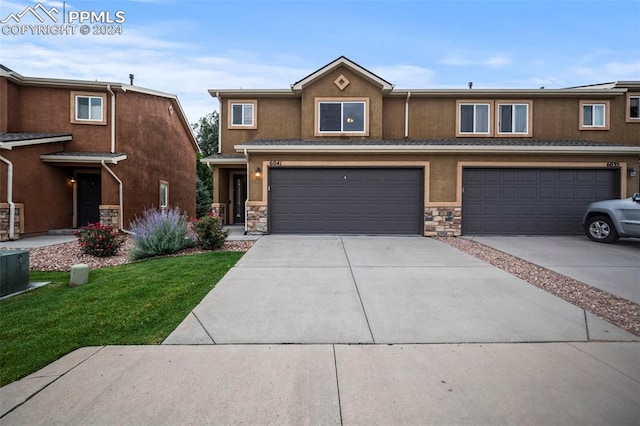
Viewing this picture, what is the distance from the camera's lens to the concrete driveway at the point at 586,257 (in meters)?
5.77

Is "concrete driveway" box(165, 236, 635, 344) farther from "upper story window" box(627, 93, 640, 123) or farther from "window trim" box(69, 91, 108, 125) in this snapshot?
"upper story window" box(627, 93, 640, 123)

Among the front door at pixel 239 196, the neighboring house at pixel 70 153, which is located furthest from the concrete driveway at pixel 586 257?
the neighboring house at pixel 70 153

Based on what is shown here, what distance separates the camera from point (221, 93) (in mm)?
13836

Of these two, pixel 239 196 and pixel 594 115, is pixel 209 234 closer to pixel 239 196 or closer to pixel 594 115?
pixel 239 196

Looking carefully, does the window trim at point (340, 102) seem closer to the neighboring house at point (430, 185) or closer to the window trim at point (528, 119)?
the neighboring house at point (430, 185)

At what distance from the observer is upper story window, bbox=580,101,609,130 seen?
13664 millimetres

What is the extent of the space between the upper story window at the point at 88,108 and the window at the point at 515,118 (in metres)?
16.7

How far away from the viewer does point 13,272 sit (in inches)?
212

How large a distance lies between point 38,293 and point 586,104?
1933 cm

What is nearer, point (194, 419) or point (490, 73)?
point (194, 419)

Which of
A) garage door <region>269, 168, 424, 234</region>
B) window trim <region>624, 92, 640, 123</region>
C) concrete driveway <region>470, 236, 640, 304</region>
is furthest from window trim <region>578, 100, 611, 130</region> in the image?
garage door <region>269, 168, 424, 234</region>

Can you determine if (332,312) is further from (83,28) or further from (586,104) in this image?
(586,104)

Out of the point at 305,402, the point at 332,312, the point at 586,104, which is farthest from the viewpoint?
the point at 586,104

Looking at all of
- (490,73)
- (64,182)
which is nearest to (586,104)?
→ (490,73)
